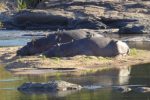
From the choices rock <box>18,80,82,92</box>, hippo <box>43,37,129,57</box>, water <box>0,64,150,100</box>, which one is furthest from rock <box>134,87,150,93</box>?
hippo <box>43,37,129,57</box>

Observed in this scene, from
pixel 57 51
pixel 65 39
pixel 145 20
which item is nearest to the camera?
pixel 57 51

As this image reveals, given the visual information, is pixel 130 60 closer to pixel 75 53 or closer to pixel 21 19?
pixel 75 53

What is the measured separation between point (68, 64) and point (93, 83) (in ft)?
20.4

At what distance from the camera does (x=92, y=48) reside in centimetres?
3122

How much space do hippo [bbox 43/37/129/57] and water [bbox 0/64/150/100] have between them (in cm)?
314

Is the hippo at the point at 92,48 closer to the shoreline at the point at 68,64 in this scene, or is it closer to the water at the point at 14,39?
the shoreline at the point at 68,64

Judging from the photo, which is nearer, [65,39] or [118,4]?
[65,39]

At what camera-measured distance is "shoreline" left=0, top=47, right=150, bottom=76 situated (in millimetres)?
26891

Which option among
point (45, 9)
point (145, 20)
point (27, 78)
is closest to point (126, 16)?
point (145, 20)

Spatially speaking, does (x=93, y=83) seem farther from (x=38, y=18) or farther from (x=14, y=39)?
(x=38, y=18)

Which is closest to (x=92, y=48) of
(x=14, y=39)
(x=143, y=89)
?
(x=143, y=89)

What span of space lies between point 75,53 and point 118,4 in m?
34.6

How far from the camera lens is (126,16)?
2371 inches

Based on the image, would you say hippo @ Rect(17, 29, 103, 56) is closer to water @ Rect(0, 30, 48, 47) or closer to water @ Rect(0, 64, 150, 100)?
water @ Rect(0, 64, 150, 100)
